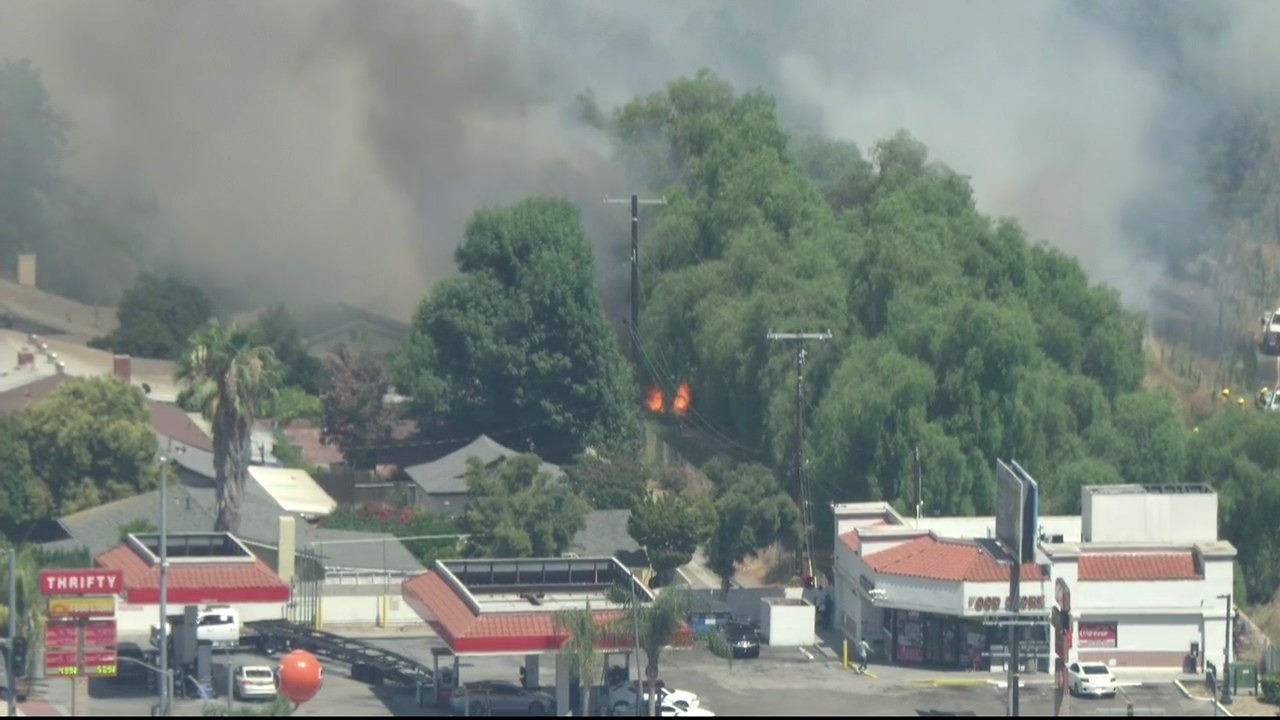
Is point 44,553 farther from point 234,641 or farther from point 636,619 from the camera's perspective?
point 636,619

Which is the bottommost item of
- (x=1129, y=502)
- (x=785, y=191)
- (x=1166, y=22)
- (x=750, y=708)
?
(x=750, y=708)

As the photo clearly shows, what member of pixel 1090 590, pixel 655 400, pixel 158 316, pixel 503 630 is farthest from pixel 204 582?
pixel 158 316

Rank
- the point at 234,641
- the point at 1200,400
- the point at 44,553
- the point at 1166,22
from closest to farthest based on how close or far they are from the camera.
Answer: the point at 234,641 < the point at 44,553 < the point at 1200,400 < the point at 1166,22

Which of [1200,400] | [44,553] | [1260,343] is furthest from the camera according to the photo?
[1260,343]

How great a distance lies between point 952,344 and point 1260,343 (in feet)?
139

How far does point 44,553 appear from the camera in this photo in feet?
247

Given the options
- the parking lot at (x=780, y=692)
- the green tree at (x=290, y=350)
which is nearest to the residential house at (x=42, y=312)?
the green tree at (x=290, y=350)

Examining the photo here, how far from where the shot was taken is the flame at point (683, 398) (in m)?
94.6

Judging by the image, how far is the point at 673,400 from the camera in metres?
96.2

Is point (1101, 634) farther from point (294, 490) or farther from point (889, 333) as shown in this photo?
point (294, 490)

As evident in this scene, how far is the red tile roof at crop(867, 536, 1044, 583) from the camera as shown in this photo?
65.8 m

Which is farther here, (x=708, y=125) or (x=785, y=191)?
(x=708, y=125)

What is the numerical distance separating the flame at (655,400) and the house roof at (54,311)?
33.5 metres

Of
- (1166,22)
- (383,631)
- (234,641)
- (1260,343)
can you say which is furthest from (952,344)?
(1166,22)
